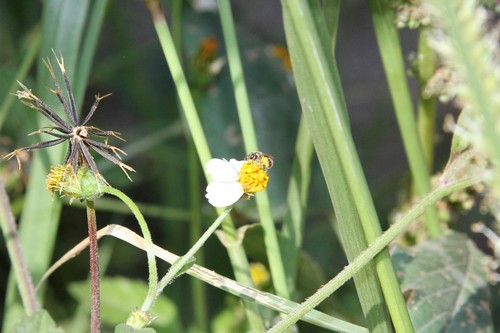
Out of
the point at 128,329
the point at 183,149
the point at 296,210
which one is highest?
the point at 183,149

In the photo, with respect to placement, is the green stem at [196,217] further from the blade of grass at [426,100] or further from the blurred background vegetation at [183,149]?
the blade of grass at [426,100]

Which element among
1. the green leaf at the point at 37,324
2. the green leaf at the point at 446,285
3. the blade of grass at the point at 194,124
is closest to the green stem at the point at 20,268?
the green leaf at the point at 37,324

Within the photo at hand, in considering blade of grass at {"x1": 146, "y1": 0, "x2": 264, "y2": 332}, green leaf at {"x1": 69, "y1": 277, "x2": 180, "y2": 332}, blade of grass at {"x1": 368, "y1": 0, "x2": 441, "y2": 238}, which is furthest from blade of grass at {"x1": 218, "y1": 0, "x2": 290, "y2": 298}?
green leaf at {"x1": 69, "y1": 277, "x2": 180, "y2": 332}

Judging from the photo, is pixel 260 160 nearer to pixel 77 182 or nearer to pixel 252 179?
pixel 252 179

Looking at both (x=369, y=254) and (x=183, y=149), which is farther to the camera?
(x=183, y=149)

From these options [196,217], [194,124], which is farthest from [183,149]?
[194,124]

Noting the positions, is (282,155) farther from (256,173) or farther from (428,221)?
(256,173)

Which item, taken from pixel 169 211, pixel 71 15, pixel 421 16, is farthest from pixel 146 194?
pixel 421 16

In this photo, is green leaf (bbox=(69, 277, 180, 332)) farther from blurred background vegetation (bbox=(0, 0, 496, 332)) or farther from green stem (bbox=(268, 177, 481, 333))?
green stem (bbox=(268, 177, 481, 333))
